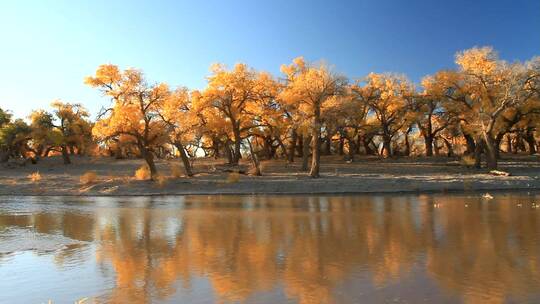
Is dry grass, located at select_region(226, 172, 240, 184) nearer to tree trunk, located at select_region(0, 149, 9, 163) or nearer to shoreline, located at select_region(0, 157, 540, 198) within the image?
shoreline, located at select_region(0, 157, 540, 198)

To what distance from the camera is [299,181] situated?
3856cm

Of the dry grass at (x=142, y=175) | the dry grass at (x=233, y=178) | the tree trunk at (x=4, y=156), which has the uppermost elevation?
the tree trunk at (x=4, y=156)

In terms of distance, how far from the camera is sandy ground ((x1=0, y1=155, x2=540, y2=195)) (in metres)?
36.7

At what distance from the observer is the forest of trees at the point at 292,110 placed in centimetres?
3975

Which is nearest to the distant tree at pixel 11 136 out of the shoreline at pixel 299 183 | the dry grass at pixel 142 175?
the shoreline at pixel 299 183

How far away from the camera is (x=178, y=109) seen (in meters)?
43.5

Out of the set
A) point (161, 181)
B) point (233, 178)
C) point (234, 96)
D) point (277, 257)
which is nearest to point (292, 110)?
point (234, 96)

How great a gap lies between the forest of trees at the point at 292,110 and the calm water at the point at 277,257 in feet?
60.7

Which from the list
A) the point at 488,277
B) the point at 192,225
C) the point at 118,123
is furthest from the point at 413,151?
the point at 488,277

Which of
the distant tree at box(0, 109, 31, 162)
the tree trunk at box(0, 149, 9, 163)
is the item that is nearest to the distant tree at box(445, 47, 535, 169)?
the distant tree at box(0, 109, 31, 162)

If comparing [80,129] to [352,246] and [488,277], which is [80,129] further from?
[488,277]

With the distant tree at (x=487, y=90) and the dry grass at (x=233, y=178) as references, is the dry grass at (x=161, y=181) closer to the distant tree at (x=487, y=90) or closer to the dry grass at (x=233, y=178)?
the dry grass at (x=233, y=178)

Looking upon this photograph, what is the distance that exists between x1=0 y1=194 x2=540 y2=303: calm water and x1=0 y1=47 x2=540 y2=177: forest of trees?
18.5 metres

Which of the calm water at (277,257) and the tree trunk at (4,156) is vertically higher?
the tree trunk at (4,156)
